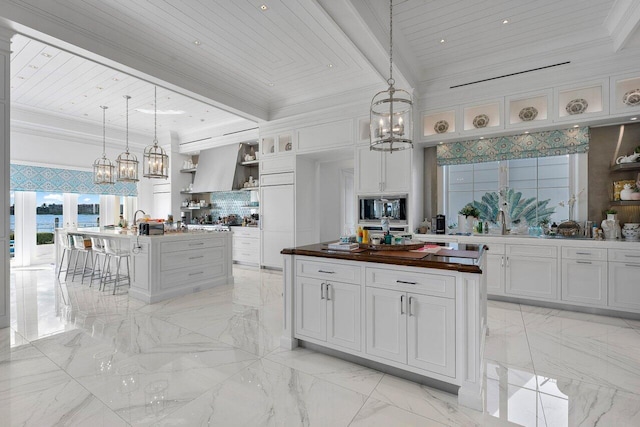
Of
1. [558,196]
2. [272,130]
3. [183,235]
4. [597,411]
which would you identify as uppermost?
[272,130]

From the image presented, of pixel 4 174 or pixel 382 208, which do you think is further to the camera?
pixel 382 208

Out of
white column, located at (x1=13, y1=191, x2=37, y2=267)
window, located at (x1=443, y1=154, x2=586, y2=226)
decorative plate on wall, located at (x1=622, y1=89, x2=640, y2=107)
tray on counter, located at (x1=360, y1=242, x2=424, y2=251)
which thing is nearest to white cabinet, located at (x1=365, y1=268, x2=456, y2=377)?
tray on counter, located at (x1=360, y1=242, x2=424, y2=251)

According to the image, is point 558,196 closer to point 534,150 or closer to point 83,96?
point 534,150

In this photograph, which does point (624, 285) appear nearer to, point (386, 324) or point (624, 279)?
point (624, 279)

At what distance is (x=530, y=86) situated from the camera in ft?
14.0

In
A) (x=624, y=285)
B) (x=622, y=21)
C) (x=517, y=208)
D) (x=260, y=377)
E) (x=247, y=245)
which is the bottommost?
(x=260, y=377)

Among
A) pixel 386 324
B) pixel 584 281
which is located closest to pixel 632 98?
pixel 584 281

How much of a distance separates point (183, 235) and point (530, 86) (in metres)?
5.35

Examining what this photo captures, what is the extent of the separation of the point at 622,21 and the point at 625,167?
1697 mm

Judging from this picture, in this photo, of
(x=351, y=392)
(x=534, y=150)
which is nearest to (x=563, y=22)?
(x=534, y=150)

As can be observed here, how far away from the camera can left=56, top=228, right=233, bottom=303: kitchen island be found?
429 cm

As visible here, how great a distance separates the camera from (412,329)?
7.18ft

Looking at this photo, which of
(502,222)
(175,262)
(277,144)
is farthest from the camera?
(277,144)

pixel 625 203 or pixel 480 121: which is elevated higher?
pixel 480 121
